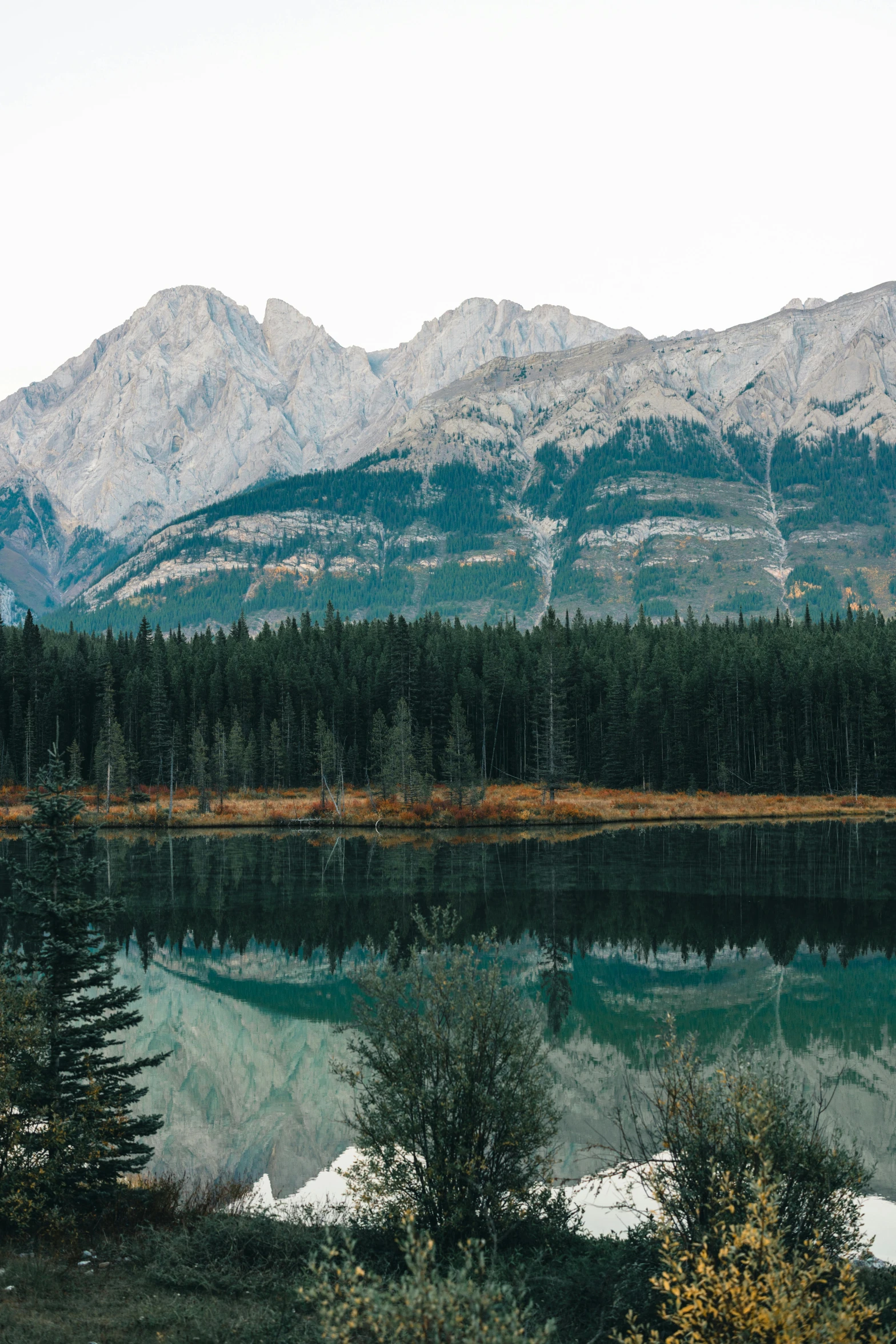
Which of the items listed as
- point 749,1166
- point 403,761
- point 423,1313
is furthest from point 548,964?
point 403,761

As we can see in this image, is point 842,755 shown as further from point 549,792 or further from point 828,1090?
point 828,1090

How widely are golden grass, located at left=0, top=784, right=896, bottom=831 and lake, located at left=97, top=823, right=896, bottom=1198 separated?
17.6 metres

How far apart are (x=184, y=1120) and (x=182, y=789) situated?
107514 mm

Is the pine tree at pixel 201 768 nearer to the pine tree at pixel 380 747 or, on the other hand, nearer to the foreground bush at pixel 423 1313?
the pine tree at pixel 380 747

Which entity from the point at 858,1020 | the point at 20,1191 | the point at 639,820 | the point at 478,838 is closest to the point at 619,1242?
the point at 20,1191

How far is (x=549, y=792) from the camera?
11056 cm

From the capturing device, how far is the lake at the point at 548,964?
95.1 feet

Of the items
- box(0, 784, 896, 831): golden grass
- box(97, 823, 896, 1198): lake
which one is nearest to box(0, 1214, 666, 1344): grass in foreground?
box(97, 823, 896, 1198): lake

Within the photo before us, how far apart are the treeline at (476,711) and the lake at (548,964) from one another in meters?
40.2

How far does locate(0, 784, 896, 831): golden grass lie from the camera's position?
10350cm

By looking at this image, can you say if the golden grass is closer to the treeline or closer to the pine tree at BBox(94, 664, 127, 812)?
the pine tree at BBox(94, 664, 127, 812)

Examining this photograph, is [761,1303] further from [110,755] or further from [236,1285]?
[110,755]

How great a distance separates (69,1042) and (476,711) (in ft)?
401

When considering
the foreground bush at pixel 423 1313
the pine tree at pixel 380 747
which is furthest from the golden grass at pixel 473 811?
the foreground bush at pixel 423 1313
